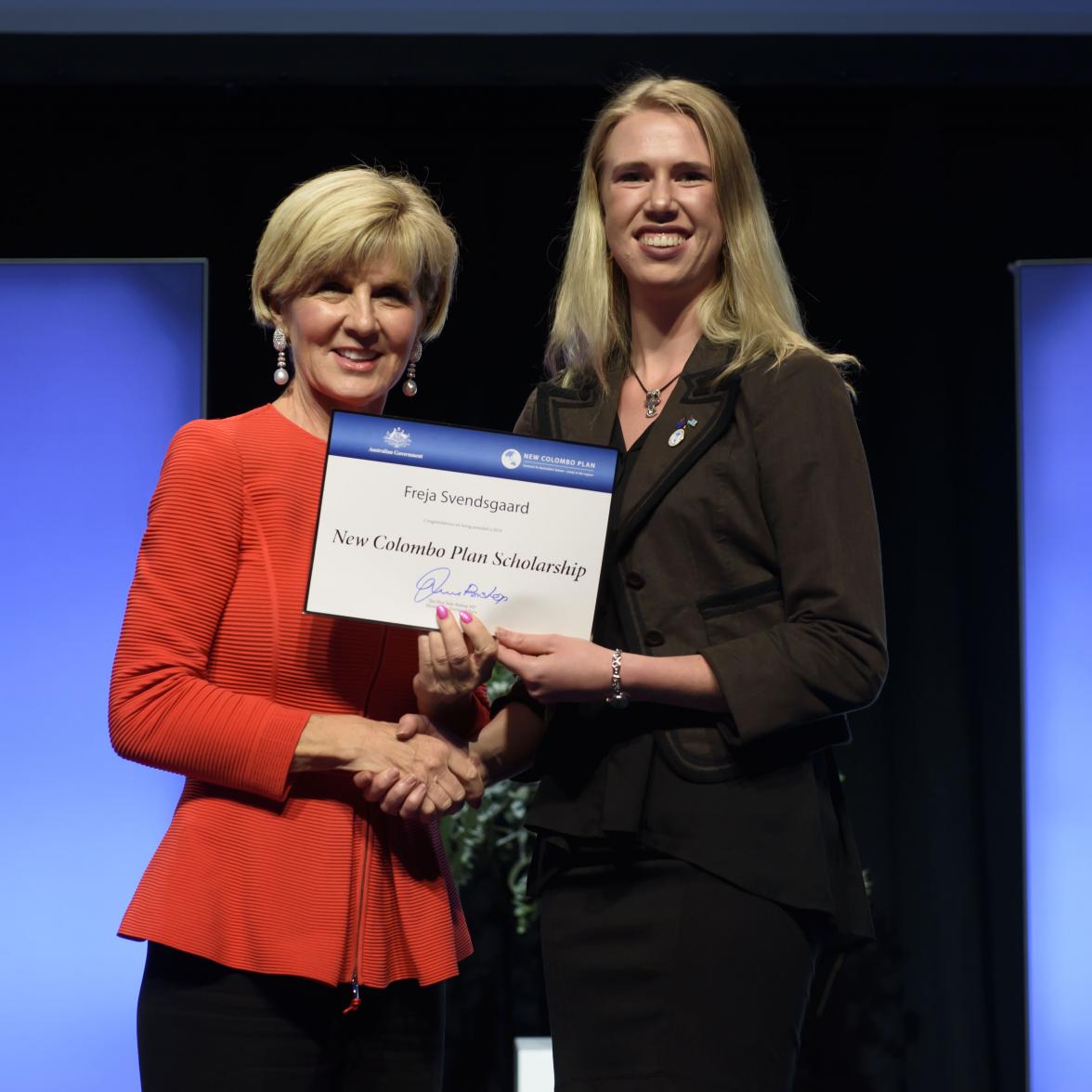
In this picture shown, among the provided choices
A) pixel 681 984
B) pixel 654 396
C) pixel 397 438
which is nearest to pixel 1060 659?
pixel 654 396

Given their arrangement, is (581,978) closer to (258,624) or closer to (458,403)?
(258,624)

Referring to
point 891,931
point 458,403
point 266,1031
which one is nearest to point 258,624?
point 266,1031

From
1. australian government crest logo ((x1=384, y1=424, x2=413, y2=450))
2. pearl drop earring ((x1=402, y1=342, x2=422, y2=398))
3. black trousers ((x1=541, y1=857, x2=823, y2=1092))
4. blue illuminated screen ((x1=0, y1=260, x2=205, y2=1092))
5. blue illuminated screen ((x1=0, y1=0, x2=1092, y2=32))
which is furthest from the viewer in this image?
blue illuminated screen ((x1=0, y1=0, x2=1092, y2=32))

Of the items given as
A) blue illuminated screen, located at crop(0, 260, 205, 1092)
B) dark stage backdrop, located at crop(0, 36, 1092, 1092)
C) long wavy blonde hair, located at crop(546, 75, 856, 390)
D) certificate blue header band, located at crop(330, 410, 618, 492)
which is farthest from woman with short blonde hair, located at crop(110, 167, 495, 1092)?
dark stage backdrop, located at crop(0, 36, 1092, 1092)

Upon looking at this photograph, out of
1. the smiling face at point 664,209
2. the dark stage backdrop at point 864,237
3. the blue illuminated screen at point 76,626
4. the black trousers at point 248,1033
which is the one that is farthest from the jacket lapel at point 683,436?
the dark stage backdrop at point 864,237

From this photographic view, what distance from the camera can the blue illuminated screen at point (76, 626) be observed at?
3453mm

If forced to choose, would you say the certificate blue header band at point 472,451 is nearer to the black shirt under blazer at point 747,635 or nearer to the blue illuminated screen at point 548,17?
the black shirt under blazer at point 747,635

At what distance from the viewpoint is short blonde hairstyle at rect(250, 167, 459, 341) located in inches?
66.1

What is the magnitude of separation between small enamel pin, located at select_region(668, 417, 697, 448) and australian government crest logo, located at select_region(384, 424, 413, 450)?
0.29 m

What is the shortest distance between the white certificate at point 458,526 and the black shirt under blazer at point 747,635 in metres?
0.06

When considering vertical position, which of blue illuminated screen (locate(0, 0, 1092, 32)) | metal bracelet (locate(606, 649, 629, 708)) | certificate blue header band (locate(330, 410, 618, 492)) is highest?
blue illuminated screen (locate(0, 0, 1092, 32))

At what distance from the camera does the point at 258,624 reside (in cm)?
161

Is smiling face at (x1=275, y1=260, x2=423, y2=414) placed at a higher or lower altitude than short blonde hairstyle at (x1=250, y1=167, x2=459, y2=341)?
lower
